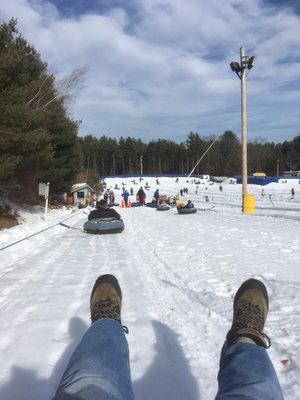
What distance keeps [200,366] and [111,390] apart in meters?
1.53

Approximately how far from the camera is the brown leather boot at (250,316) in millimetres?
2613

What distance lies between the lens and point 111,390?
6.84ft

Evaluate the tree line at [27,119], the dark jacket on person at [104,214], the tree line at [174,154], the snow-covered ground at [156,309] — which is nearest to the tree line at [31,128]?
the tree line at [27,119]

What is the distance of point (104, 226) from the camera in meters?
13.9

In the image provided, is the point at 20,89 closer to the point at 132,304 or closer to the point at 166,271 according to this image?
the point at 166,271

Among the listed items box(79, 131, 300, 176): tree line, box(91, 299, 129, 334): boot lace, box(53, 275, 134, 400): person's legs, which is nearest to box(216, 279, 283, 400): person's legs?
box(53, 275, 134, 400): person's legs

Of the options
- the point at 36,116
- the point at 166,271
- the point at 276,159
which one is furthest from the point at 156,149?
the point at 166,271

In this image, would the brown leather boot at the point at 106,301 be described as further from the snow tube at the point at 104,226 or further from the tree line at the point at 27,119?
the tree line at the point at 27,119

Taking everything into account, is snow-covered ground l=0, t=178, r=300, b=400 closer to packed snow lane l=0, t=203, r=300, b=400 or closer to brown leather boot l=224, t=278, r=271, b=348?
packed snow lane l=0, t=203, r=300, b=400

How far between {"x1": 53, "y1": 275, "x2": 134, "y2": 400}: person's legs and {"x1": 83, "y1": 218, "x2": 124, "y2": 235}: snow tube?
36.1 feet

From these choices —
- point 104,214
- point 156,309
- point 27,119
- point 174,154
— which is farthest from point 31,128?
point 174,154

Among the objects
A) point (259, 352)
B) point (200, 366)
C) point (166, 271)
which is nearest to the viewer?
point (259, 352)

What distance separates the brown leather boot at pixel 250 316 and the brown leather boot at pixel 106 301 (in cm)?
79

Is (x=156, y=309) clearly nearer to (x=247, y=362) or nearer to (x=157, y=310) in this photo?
(x=157, y=310)
